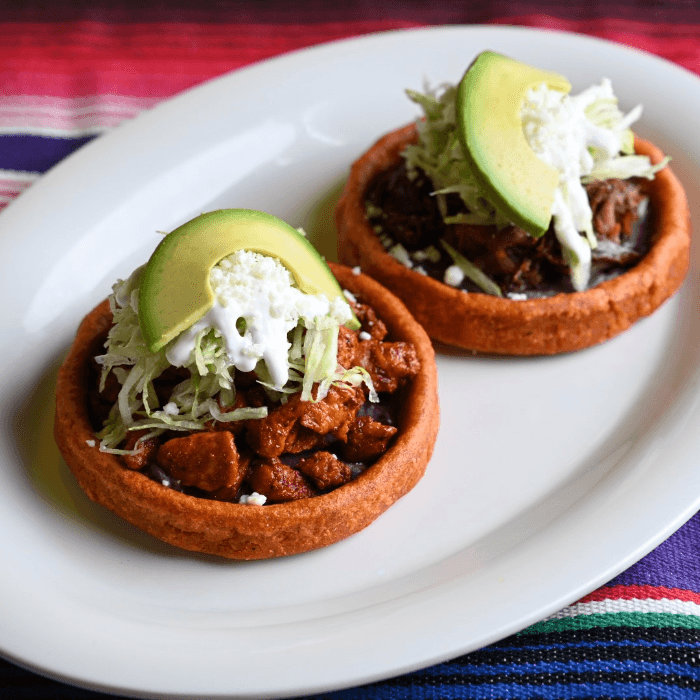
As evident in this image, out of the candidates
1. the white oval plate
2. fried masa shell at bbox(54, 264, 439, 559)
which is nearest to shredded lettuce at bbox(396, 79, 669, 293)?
the white oval plate

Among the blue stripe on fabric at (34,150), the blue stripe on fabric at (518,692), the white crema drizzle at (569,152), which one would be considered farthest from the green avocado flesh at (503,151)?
the blue stripe on fabric at (34,150)

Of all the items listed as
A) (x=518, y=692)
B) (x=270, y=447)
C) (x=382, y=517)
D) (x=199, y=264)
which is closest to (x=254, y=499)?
(x=270, y=447)

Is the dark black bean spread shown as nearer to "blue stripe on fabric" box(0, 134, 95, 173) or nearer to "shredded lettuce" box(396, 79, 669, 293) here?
"shredded lettuce" box(396, 79, 669, 293)

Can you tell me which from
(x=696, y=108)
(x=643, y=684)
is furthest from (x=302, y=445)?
(x=696, y=108)

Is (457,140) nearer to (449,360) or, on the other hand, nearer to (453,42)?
(449,360)

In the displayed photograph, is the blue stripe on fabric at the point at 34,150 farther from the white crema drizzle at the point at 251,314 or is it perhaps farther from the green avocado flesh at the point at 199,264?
the white crema drizzle at the point at 251,314
